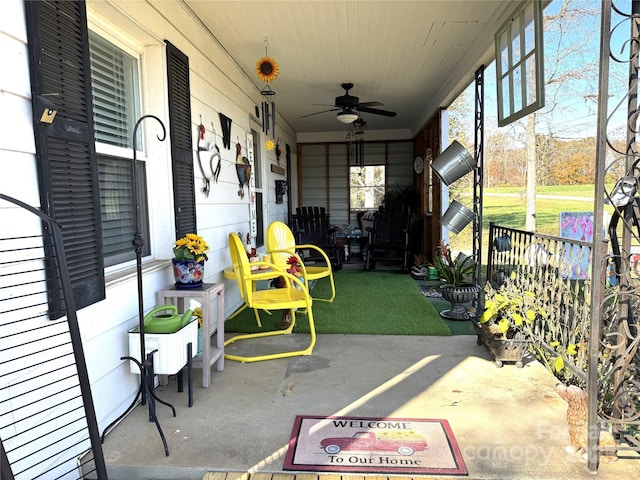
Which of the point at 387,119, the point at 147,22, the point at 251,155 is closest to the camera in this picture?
the point at 147,22

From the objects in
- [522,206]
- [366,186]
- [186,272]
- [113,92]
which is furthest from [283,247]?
[522,206]

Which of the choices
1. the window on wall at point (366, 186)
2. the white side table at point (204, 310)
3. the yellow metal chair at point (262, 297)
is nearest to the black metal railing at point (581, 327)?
the yellow metal chair at point (262, 297)

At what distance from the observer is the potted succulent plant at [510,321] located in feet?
8.68

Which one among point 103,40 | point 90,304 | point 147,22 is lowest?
point 90,304

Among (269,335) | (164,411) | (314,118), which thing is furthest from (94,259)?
(314,118)

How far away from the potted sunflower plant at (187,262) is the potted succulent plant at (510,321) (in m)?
1.92

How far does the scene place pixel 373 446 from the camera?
6.02 feet

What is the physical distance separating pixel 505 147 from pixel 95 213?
8.33m

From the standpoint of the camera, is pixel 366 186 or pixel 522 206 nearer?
pixel 522 206

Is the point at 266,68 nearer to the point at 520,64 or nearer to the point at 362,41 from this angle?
the point at 362,41

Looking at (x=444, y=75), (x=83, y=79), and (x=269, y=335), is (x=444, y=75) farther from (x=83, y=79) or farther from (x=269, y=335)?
(x=83, y=79)

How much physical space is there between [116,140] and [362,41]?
97.9 inches

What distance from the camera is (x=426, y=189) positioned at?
23.5 ft

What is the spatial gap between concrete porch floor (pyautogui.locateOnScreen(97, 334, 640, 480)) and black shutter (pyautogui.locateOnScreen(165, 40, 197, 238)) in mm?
1062
